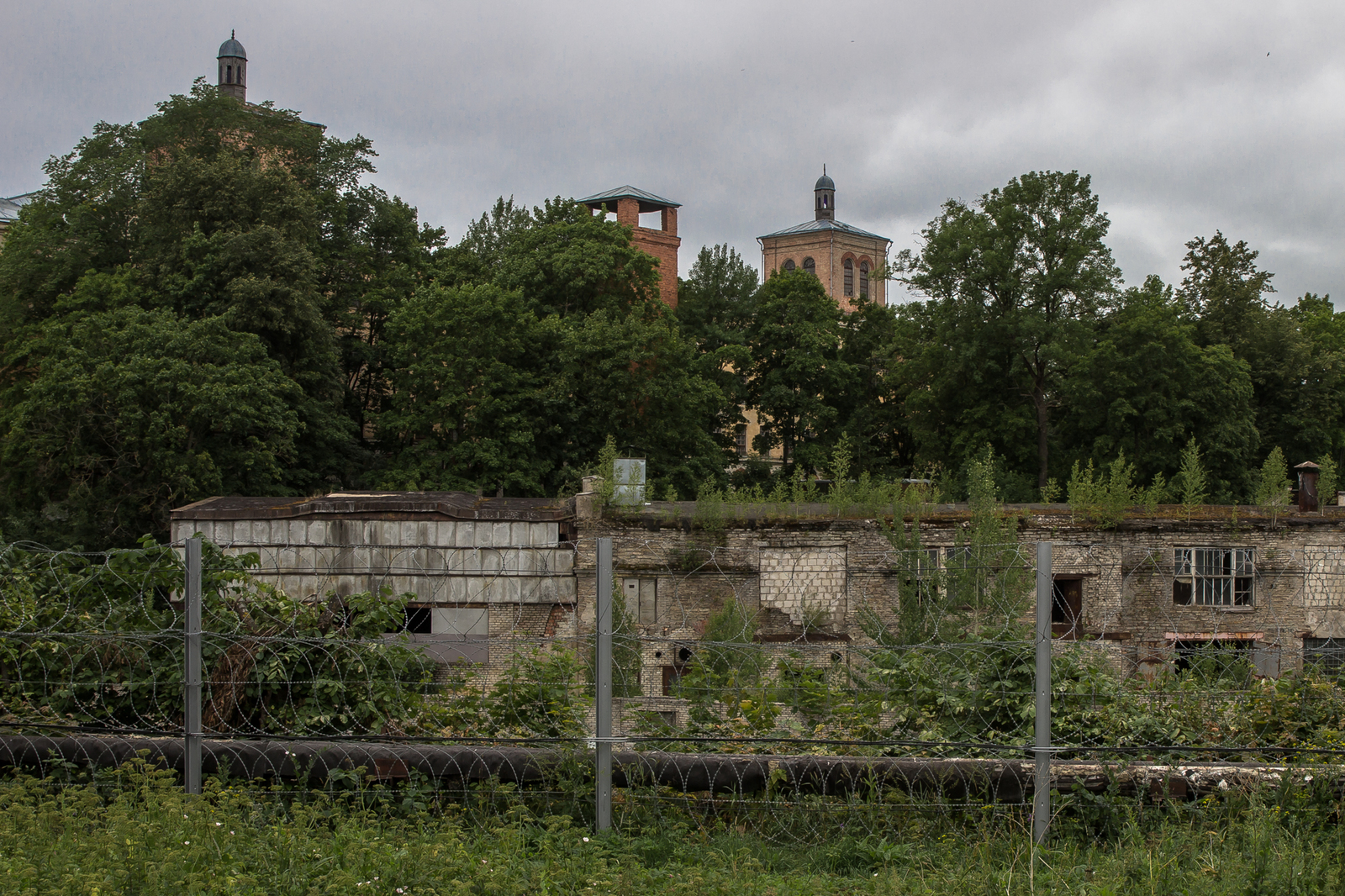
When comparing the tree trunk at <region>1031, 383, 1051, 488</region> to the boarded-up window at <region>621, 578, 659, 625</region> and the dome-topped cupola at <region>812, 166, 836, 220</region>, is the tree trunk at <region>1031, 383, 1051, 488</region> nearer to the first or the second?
the boarded-up window at <region>621, 578, 659, 625</region>

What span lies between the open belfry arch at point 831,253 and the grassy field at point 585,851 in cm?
7904

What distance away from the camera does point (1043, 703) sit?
559cm

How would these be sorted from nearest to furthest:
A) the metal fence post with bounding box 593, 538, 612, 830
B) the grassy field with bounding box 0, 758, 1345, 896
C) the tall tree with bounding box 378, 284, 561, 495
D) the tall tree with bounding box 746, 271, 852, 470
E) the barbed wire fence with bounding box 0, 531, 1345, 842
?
the grassy field with bounding box 0, 758, 1345, 896 → the metal fence post with bounding box 593, 538, 612, 830 → the barbed wire fence with bounding box 0, 531, 1345, 842 → the tall tree with bounding box 378, 284, 561, 495 → the tall tree with bounding box 746, 271, 852, 470

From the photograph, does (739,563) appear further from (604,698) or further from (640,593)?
(604,698)

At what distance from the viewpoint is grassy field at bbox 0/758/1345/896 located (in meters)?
4.75

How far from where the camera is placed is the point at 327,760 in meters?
6.04

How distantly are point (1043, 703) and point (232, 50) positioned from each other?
5910 cm

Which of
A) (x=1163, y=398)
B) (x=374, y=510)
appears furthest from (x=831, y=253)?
(x=374, y=510)

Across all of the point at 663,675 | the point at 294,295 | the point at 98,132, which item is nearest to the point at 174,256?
the point at 294,295

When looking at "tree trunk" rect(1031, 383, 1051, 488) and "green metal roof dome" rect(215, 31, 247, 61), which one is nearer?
"tree trunk" rect(1031, 383, 1051, 488)

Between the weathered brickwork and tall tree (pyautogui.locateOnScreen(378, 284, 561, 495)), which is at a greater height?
tall tree (pyautogui.locateOnScreen(378, 284, 561, 495))

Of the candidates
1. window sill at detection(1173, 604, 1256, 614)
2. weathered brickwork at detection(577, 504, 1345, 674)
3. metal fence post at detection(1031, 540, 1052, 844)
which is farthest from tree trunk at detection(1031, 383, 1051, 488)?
metal fence post at detection(1031, 540, 1052, 844)

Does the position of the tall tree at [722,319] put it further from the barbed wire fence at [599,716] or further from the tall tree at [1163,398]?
the barbed wire fence at [599,716]

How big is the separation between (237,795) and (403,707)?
1101 millimetres
